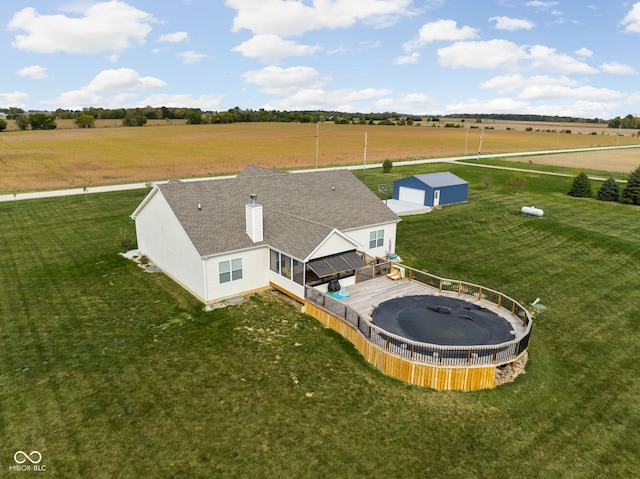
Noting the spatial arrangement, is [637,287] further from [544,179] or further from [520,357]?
[544,179]

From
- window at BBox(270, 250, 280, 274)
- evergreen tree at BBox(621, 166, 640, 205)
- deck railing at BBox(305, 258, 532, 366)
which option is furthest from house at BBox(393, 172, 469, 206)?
window at BBox(270, 250, 280, 274)

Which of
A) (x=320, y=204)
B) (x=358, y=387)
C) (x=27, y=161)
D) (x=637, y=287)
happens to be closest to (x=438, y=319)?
(x=358, y=387)

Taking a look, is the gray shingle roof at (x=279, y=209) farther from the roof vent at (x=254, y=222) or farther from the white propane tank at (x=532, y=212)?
the white propane tank at (x=532, y=212)

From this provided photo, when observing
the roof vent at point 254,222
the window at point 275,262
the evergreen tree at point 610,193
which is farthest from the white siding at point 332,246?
the evergreen tree at point 610,193

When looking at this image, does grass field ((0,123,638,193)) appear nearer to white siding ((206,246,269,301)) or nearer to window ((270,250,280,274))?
white siding ((206,246,269,301))

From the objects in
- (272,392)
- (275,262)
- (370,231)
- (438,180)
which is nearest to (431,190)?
(438,180)

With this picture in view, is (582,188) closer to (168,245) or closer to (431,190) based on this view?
(431,190)
